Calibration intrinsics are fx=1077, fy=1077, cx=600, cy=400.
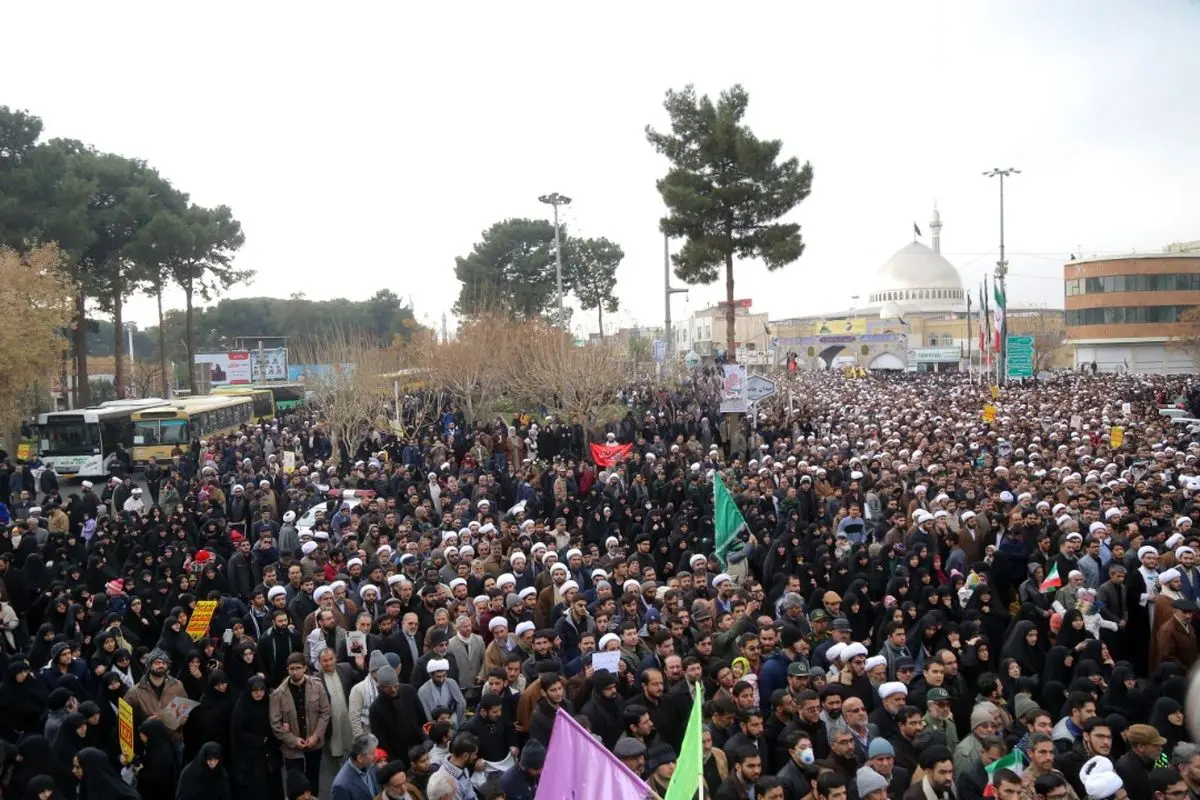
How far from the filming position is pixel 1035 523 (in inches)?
448

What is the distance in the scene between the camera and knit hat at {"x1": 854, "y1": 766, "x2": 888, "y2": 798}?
17.2ft

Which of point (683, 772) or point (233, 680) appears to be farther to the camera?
point (233, 680)

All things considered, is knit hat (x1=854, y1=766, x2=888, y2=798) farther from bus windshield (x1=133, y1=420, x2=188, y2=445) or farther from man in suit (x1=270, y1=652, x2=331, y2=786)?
bus windshield (x1=133, y1=420, x2=188, y2=445)

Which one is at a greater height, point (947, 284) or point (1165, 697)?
point (947, 284)

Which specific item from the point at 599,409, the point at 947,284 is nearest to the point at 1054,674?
the point at 599,409

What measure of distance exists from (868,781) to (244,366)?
169 feet

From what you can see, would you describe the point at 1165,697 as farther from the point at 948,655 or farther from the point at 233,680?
the point at 233,680

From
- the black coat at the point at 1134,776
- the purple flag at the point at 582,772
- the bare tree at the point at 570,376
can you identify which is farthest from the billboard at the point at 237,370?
the black coat at the point at 1134,776

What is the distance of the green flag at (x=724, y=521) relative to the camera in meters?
12.4

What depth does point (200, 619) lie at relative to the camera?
29.9ft

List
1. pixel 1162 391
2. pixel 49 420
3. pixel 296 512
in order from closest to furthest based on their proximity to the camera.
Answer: pixel 296 512
pixel 49 420
pixel 1162 391

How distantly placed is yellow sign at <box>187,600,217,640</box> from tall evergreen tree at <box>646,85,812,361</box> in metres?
22.1

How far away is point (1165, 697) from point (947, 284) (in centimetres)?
11297

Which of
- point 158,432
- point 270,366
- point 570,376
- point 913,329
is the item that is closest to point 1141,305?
point 913,329
